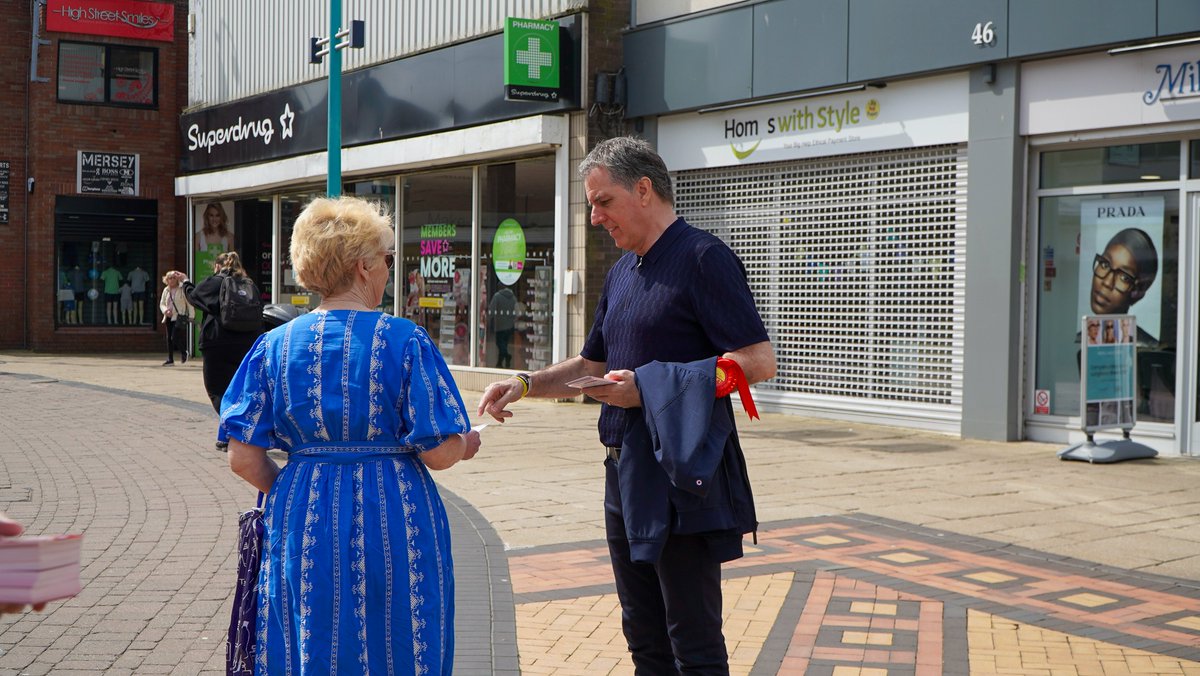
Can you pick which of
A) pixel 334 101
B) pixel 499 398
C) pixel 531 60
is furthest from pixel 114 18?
pixel 499 398

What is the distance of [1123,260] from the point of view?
1138 cm

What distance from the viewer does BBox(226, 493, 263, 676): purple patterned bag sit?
312 centimetres

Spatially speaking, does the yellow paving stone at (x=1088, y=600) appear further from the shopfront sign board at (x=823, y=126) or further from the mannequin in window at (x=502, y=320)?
the mannequin in window at (x=502, y=320)

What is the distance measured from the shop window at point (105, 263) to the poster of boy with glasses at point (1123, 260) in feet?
71.9

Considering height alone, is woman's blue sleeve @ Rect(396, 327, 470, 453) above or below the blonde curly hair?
below

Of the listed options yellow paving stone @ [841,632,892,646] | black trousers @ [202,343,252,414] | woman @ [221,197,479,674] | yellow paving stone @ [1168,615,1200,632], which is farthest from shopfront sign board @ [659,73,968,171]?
woman @ [221,197,479,674]

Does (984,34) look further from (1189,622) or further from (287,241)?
(287,241)

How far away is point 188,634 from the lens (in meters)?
5.23

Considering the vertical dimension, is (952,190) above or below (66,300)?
above

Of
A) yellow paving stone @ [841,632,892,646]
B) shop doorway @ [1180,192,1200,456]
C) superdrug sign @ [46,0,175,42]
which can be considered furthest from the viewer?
superdrug sign @ [46,0,175,42]

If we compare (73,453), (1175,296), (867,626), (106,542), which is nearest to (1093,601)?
(867,626)

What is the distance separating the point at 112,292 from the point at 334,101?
14.8 m

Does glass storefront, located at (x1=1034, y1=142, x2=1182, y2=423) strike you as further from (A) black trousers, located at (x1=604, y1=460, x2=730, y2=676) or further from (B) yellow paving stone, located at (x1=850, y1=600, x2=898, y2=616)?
(A) black trousers, located at (x1=604, y1=460, x2=730, y2=676)

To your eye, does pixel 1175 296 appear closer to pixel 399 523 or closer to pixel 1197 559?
pixel 1197 559
